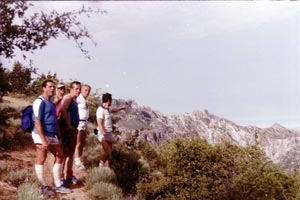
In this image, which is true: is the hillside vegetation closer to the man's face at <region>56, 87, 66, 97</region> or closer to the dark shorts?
the dark shorts

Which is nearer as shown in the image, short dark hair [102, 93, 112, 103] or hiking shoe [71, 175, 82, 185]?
short dark hair [102, 93, 112, 103]

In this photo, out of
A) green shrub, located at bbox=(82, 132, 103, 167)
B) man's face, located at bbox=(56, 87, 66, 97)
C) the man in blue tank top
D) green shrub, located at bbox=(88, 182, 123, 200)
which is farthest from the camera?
green shrub, located at bbox=(82, 132, 103, 167)

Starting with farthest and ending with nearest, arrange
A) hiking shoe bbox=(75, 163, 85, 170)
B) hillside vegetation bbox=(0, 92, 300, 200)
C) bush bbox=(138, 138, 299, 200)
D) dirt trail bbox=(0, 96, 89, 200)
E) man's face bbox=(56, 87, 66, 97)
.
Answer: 1. bush bbox=(138, 138, 299, 200)
2. hillside vegetation bbox=(0, 92, 300, 200)
3. hiking shoe bbox=(75, 163, 85, 170)
4. man's face bbox=(56, 87, 66, 97)
5. dirt trail bbox=(0, 96, 89, 200)

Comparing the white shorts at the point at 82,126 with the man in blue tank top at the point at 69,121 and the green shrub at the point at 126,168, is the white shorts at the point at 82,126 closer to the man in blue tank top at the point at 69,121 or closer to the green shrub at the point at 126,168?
the man in blue tank top at the point at 69,121

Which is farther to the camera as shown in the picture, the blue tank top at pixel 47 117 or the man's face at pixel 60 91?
the man's face at pixel 60 91

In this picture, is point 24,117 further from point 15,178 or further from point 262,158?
point 262,158

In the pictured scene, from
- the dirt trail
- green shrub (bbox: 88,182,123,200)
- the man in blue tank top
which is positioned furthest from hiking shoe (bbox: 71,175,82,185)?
green shrub (bbox: 88,182,123,200)

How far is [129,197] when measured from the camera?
847cm

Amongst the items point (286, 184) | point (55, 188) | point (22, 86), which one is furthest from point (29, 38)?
point (286, 184)

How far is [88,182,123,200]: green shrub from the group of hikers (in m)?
0.54

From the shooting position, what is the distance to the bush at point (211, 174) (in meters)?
10.3

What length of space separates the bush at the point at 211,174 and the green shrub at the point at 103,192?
2.11m

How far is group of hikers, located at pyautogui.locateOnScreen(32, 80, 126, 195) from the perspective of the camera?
6062 mm

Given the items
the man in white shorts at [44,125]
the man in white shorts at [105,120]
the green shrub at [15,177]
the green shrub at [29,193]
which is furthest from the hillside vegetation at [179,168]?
the man in white shorts at [44,125]
